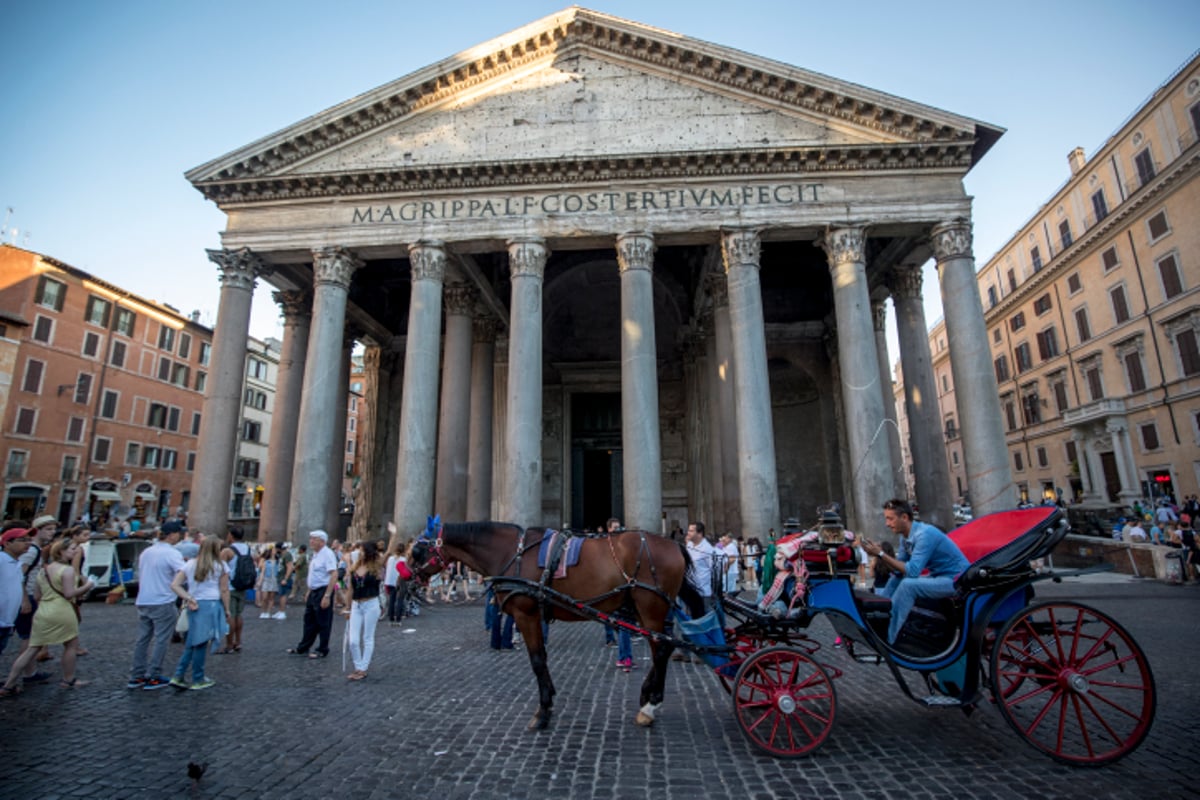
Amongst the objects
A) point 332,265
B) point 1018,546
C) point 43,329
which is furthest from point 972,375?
point 43,329

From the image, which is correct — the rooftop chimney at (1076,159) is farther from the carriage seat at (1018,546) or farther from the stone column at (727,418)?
the carriage seat at (1018,546)

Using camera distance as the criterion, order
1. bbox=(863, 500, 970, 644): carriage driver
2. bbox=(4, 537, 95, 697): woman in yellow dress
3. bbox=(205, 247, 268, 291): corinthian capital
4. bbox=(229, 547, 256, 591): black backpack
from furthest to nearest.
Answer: bbox=(205, 247, 268, 291): corinthian capital, bbox=(229, 547, 256, 591): black backpack, bbox=(4, 537, 95, 697): woman in yellow dress, bbox=(863, 500, 970, 644): carriage driver

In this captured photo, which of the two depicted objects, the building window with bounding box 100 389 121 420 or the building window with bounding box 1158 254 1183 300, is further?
the building window with bounding box 100 389 121 420

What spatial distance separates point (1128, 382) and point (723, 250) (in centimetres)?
2362

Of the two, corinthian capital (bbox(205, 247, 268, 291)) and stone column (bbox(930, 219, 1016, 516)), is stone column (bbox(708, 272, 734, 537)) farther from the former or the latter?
corinthian capital (bbox(205, 247, 268, 291))

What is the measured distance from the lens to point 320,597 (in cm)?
735

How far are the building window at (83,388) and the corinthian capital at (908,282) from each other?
34.4 meters

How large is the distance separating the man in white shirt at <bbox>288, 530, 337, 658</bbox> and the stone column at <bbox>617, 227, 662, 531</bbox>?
6557mm

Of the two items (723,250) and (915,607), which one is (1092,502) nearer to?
(723,250)

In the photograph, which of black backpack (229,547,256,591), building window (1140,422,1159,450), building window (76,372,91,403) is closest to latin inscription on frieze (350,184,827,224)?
black backpack (229,547,256,591)

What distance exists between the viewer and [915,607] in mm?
4031

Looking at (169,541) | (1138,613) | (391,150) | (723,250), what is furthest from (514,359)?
(1138,613)

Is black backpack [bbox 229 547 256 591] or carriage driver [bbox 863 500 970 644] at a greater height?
carriage driver [bbox 863 500 970 644]

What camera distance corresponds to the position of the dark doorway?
73.1 feet
